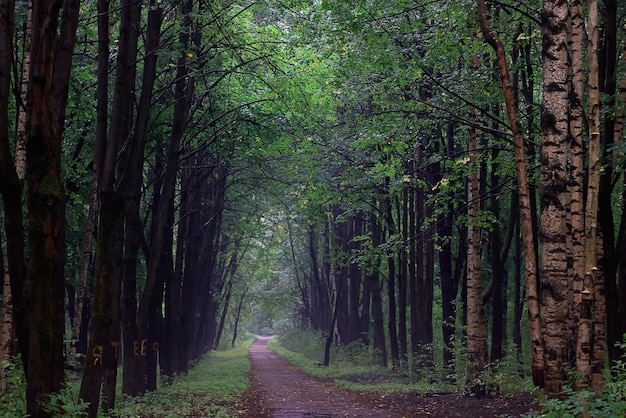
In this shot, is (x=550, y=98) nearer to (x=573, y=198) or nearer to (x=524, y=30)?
(x=573, y=198)

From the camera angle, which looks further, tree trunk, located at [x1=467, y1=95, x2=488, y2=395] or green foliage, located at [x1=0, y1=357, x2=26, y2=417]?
tree trunk, located at [x1=467, y1=95, x2=488, y2=395]

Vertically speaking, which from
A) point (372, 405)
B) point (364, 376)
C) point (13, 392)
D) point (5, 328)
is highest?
point (5, 328)

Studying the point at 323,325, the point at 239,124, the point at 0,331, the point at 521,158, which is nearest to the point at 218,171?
the point at 239,124

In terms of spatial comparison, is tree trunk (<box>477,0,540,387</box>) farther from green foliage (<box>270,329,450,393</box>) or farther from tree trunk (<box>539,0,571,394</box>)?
green foliage (<box>270,329,450,393</box>)

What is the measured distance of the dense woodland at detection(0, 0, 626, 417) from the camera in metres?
8.55

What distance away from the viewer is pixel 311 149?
68.1 ft

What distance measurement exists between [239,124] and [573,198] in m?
13.3

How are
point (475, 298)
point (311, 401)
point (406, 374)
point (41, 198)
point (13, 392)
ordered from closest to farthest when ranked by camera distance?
point (41, 198), point (13, 392), point (475, 298), point (311, 401), point (406, 374)

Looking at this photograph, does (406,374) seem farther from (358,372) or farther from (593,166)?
(593,166)

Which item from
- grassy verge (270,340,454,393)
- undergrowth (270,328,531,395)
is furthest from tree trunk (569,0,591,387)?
grassy verge (270,340,454,393)

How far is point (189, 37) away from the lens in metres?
17.3

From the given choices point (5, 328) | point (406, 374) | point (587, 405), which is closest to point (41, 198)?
point (5, 328)

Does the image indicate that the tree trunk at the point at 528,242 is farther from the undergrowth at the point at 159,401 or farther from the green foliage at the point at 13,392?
the green foliage at the point at 13,392

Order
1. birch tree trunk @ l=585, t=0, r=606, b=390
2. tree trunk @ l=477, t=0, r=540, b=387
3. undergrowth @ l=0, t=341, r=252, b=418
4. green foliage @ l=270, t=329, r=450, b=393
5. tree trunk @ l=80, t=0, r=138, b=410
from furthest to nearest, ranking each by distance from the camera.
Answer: green foliage @ l=270, t=329, r=450, b=393, tree trunk @ l=80, t=0, r=138, b=410, tree trunk @ l=477, t=0, r=540, b=387, birch tree trunk @ l=585, t=0, r=606, b=390, undergrowth @ l=0, t=341, r=252, b=418
